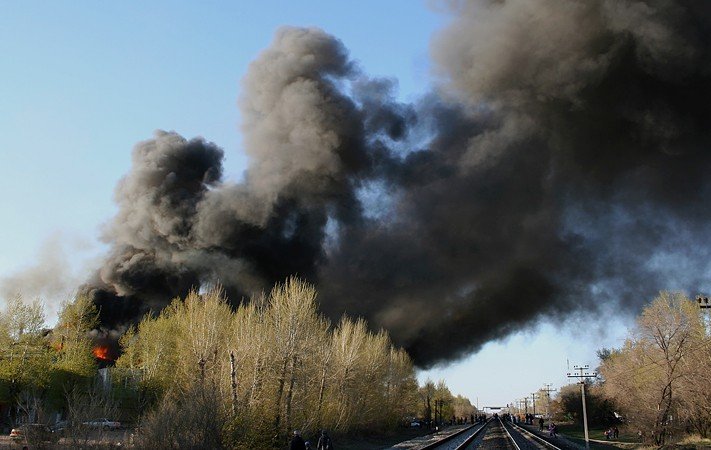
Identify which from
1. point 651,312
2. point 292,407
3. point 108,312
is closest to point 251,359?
point 292,407

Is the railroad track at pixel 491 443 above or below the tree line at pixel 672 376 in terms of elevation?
below

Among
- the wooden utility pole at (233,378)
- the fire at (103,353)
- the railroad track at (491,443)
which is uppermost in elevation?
the fire at (103,353)

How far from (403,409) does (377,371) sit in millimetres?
11548

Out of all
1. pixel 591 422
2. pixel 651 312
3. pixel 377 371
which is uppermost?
pixel 651 312

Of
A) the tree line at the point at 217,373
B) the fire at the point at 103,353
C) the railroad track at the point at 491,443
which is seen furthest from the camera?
the fire at the point at 103,353

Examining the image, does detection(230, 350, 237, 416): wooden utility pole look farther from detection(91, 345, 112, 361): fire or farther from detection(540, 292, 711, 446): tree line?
detection(91, 345, 112, 361): fire

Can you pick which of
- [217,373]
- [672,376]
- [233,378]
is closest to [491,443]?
[672,376]

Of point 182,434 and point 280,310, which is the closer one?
point 182,434

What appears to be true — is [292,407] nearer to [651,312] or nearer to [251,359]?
[251,359]

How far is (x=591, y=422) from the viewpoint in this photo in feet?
198

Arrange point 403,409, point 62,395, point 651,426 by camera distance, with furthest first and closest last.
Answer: point 403,409 → point 62,395 → point 651,426

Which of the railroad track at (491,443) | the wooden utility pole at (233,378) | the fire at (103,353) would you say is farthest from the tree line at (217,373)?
the fire at (103,353)

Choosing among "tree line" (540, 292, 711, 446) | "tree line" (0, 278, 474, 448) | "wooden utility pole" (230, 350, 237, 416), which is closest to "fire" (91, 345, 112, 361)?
"tree line" (0, 278, 474, 448)

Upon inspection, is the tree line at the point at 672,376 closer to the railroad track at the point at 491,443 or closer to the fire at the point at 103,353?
the railroad track at the point at 491,443
